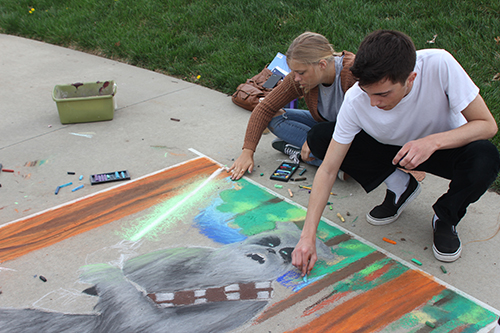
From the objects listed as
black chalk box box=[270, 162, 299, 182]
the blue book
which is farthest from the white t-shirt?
the blue book

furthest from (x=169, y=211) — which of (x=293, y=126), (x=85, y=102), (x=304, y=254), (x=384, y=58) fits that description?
(x=85, y=102)

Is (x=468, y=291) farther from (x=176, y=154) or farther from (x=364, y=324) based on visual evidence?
(x=176, y=154)

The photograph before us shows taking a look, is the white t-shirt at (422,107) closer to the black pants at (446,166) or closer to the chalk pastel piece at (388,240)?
the black pants at (446,166)

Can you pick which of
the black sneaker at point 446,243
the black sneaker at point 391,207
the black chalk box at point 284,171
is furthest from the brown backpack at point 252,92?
the black sneaker at point 446,243

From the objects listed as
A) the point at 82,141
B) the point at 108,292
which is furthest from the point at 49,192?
the point at 108,292

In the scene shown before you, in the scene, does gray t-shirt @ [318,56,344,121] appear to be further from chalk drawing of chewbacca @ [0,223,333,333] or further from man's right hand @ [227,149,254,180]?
chalk drawing of chewbacca @ [0,223,333,333]

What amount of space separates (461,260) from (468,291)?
0.78 ft

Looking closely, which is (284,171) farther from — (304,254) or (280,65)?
(280,65)

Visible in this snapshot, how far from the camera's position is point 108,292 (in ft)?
6.51

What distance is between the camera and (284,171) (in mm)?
3051

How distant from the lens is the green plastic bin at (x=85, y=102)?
3.71m

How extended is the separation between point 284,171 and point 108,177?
4.17ft

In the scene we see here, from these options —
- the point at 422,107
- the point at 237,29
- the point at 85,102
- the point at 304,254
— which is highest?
the point at 237,29

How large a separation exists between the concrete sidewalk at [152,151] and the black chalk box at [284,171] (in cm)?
6
